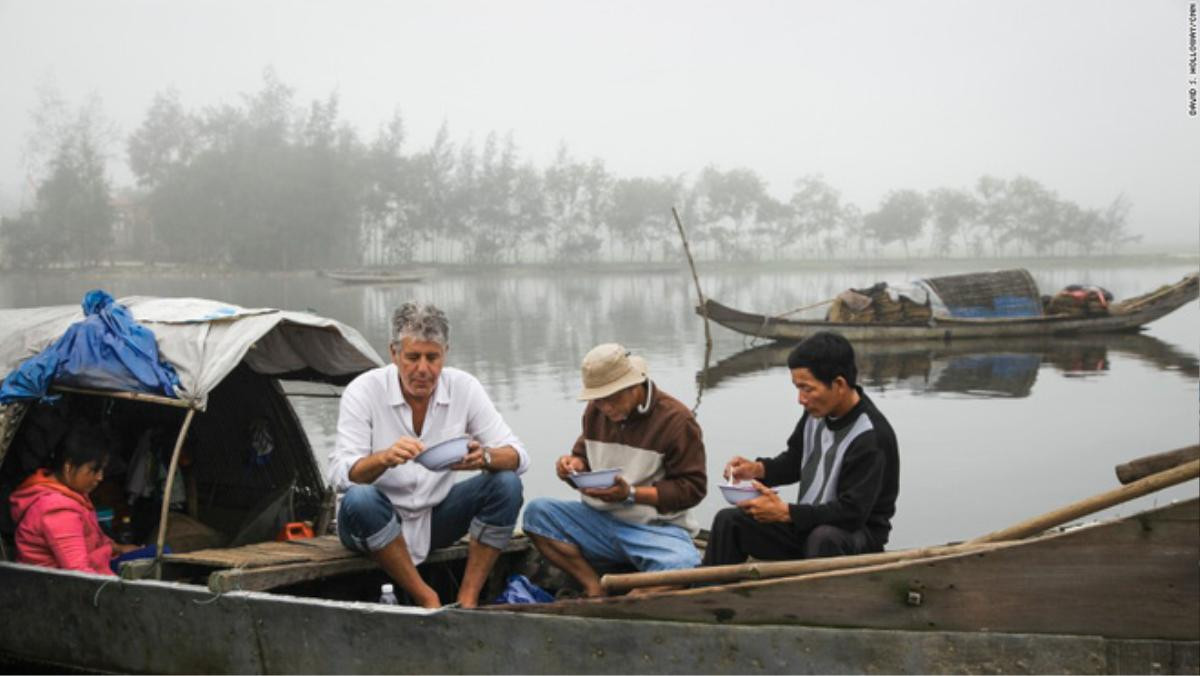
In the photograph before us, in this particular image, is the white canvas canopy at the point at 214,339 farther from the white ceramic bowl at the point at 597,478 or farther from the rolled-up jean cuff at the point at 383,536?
the white ceramic bowl at the point at 597,478

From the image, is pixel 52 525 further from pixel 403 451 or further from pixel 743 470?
pixel 743 470

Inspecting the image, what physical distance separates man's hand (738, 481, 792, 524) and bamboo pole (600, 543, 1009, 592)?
177 millimetres

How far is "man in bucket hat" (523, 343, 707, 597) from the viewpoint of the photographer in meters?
3.43

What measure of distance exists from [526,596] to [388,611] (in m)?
0.57

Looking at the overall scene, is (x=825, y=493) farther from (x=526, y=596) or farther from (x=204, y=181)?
(x=204, y=181)

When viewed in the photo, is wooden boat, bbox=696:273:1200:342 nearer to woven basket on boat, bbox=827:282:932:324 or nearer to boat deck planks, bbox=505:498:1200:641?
woven basket on boat, bbox=827:282:932:324

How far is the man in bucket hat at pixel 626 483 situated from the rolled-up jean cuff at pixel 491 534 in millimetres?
84

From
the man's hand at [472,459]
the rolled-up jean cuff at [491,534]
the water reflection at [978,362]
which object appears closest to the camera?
the man's hand at [472,459]

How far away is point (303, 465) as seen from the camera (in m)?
5.34

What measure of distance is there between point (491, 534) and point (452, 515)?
190 millimetres

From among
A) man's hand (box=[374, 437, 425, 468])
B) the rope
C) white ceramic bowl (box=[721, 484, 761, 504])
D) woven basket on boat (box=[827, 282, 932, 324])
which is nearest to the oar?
white ceramic bowl (box=[721, 484, 761, 504])

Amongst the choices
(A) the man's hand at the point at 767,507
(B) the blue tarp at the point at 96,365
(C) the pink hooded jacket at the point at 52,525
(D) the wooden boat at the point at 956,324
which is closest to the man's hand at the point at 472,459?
(A) the man's hand at the point at 767,507

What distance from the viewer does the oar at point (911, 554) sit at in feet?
7.78

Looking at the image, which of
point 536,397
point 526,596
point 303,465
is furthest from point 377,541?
point 536,397
